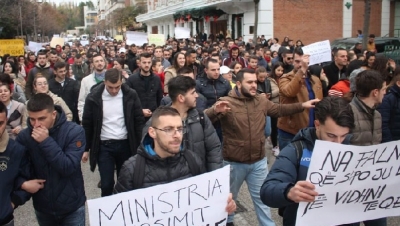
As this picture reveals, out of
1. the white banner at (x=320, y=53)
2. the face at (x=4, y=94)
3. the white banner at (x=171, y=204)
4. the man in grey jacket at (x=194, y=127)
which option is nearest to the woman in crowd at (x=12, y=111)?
the face at (x=4, y=94)

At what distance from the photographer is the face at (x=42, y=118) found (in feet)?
11.4

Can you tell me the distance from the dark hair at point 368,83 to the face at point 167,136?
1889 mm

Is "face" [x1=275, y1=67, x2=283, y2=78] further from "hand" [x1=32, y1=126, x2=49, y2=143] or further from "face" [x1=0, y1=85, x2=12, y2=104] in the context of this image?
"hand" [x1=32, y1=126, x2=49, y2=143]

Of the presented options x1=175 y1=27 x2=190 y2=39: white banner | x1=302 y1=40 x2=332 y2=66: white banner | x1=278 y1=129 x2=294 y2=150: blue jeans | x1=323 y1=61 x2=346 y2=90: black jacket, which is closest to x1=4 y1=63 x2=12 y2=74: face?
x1=302 y1=40 x2=332 y2=66: white banner

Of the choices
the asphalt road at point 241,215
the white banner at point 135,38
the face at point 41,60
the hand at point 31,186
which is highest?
the white banner at point 135,38

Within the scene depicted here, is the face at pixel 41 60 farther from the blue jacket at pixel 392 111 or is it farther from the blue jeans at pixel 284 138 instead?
the blue jacket at pixel 392 111

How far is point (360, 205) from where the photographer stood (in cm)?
292

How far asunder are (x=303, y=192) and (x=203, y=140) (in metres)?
1.67

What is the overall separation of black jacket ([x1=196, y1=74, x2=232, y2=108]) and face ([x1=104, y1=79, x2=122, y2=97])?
151 cm

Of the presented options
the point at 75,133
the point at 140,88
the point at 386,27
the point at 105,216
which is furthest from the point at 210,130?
the point at 386,27

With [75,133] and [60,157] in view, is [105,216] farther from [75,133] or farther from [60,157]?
[75,133]

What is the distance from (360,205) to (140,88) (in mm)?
4776

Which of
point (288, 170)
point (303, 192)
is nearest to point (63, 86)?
point (288, 170)

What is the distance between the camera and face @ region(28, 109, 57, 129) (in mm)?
3484
